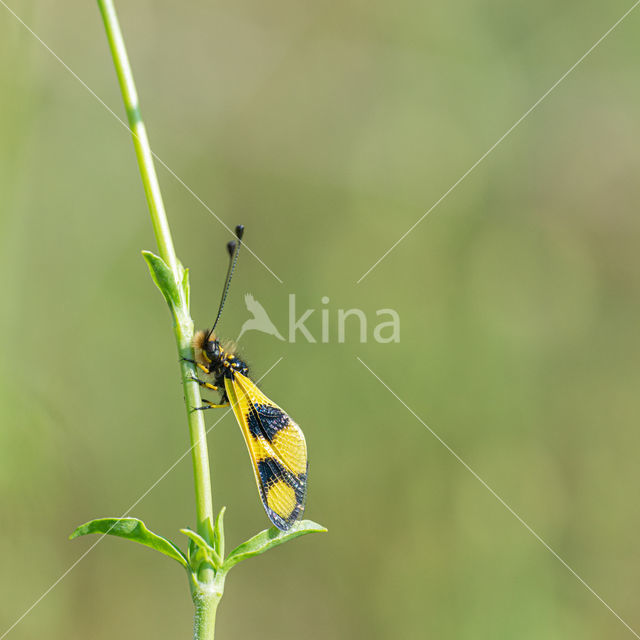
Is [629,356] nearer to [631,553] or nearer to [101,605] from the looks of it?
[631,553]

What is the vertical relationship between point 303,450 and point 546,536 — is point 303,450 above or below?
below

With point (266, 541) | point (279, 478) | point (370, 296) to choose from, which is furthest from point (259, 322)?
point (266, 541)

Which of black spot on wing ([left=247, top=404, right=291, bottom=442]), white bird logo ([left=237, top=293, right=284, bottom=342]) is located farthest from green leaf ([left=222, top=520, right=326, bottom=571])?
white bird logo ([left=237, top=293, right=284, bottom=342])

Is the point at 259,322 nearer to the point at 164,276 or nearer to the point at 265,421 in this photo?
the point at 265,421

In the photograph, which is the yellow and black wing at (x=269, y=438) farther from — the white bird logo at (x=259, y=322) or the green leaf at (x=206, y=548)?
the white bird logo at (x=259, y=322)

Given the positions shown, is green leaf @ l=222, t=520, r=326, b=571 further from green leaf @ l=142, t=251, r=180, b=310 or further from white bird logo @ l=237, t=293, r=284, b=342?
white bird logo @ l=237, t=293, r=284, b=342

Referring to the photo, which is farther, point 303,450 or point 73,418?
point 73,418

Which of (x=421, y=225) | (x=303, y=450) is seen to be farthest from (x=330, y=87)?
(x=303, y=450)

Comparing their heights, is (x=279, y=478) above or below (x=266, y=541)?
above

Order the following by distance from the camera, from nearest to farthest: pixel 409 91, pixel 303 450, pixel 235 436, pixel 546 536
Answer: pixel 303 450 < pixel 546 536 < pixel 235 436 < pixel 409 91
